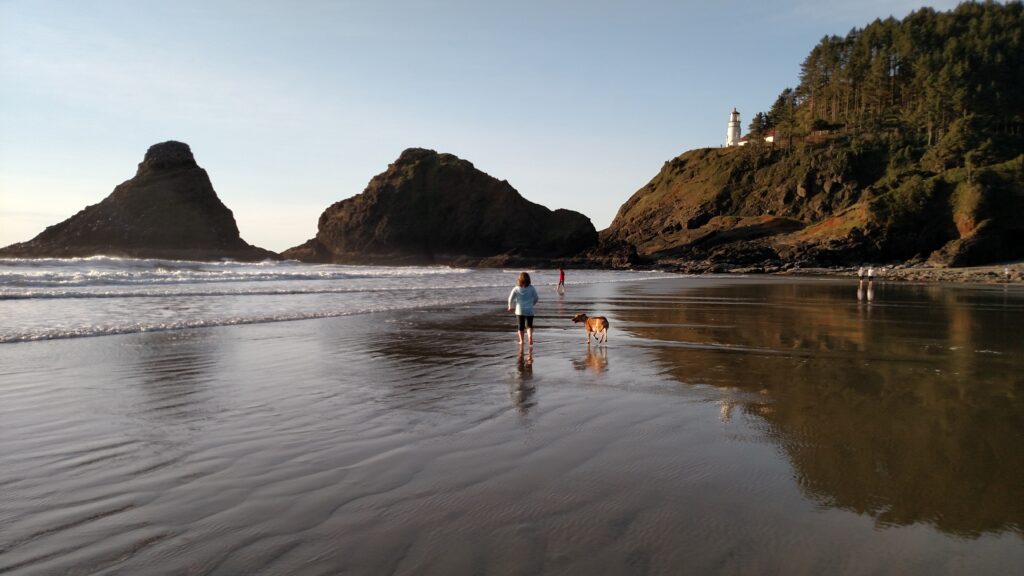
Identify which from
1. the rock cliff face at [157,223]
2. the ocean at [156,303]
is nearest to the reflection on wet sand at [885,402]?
the ocean at [156,303]

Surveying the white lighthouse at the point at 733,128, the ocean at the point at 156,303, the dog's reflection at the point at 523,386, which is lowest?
the dog's reflection at the point at 523,386

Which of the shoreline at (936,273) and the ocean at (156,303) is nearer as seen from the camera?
the ocean at (156,303)

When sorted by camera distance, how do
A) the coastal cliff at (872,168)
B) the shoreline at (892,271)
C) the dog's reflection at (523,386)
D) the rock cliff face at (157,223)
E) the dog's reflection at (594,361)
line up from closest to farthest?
the dog's reflection at (523,386) < the dog's reflection at (594,361) < the shoreline at (892,271) < the coastal cliff at (872,168) < the rock cliff face at (157,223)

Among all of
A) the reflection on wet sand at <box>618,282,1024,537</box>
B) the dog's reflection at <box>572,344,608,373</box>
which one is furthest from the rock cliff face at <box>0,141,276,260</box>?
the reflection on wet sand at <box>618,282,1024,537</box>

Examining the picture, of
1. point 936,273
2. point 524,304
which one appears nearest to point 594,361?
point 524,304

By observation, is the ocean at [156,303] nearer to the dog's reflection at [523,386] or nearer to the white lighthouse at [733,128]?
the dog's reflection at [523,386]

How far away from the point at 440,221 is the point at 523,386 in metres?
98.3

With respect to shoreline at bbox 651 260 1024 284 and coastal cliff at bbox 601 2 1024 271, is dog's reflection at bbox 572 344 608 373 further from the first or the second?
coastal cliff at bbox 601 2 1024 271

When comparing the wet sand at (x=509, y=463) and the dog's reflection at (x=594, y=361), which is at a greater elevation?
the wet sand at (x=509, y=463)

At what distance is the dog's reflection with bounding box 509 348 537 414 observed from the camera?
7422 mm

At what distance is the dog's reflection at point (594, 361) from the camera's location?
33.1 ft

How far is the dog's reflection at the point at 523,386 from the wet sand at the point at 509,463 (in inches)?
2.9

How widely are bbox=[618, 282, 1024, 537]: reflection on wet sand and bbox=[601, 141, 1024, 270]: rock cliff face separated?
52.2 meters

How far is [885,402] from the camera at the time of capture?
735 centimetres
